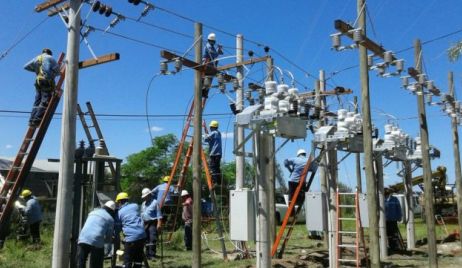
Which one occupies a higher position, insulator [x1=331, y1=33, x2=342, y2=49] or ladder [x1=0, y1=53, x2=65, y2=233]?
insulator [x1=331, y1=33, x2=342, y2=49]

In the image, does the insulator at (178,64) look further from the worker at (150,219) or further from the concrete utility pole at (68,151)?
the worker at (150,219)

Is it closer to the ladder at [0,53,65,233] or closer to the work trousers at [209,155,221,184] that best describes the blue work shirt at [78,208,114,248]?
the ladder at [0,53,65,233]

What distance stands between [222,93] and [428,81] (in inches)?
228

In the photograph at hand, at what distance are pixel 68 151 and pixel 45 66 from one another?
3467 mm

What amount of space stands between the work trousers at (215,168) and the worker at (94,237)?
237 inches

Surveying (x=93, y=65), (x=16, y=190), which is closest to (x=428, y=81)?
(x=93, y=65)

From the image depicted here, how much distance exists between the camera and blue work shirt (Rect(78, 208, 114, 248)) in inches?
388

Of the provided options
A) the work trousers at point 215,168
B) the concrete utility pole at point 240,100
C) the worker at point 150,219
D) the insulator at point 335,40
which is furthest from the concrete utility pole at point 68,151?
the work trousers at point 215,168

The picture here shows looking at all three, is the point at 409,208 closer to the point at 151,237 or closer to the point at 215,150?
the point at 215,150

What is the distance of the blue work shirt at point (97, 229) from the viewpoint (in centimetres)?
984

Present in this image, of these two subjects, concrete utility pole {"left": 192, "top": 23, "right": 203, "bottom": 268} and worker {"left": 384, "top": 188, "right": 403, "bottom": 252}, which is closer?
concrete utility pole {"left": 192, "top": 23, "right": 203, "bottom": 268}

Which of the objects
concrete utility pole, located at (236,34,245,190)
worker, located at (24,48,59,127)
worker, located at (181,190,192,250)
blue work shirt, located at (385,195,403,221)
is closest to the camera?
concrete utility pole, located at (236,34,245,190)

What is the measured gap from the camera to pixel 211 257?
14.5m

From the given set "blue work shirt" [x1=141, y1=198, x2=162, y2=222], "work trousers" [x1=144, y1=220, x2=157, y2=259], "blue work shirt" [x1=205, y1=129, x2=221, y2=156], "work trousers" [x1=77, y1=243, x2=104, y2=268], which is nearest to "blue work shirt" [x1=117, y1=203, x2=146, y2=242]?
"work trousers" [x1=77, y1=243, x2=104, y2=268]
